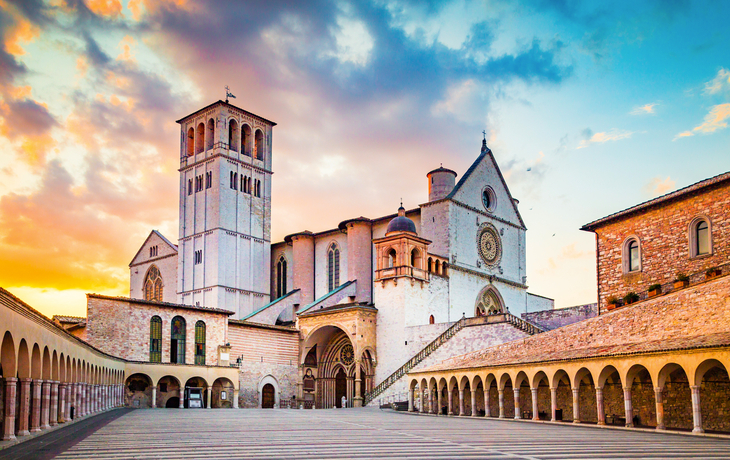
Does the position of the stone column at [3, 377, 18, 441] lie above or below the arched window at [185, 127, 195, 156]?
below

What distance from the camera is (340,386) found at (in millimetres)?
56312

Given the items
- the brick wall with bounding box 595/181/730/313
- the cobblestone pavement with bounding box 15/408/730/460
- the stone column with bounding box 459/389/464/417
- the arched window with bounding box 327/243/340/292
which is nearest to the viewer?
the cobblestone pavement with bounding box 15/408/730/460

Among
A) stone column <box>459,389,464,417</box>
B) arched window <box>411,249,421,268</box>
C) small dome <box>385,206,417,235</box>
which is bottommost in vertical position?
stone column <box>459,389,464,417</box>

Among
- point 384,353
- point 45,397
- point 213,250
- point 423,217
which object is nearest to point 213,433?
point 45,397

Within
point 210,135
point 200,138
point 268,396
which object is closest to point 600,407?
point 268,396

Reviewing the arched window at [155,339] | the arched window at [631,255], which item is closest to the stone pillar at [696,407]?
the arched window at [631,255]

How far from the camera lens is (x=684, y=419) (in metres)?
24.7

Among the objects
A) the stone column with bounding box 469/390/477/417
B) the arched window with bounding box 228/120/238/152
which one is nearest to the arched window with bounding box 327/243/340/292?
the arched window with bounding box 228/120/238/152

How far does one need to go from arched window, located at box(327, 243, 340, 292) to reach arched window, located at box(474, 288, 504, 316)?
12.1 m

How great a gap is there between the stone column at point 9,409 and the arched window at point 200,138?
172 feet

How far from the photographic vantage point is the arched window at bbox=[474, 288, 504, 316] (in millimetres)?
57250

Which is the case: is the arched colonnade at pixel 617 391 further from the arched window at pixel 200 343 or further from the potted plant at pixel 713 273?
the arched window at pixel 200 343

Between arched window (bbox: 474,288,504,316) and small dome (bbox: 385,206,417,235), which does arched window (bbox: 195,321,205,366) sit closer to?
small dome (bbox: 385,206,417,235)

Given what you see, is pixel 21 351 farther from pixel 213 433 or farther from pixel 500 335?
pixel 500 335
